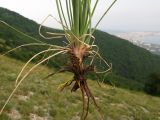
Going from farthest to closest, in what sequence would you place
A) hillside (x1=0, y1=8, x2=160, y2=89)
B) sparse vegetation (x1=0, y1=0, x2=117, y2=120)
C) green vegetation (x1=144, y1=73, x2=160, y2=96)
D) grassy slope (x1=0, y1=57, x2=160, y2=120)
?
hillside (x1=0, y1=8, x2=160, y2=89) → green vegetation (x1=144, y1=73, x2=160, y2=96) → grassy slope (x1=0, y1=57, x2=160, y2=120) → sparse vegetation (x1=0, y1=0, x2=117, y2=120)

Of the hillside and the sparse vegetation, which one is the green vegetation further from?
the hillside

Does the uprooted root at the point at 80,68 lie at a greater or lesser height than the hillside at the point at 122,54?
greater

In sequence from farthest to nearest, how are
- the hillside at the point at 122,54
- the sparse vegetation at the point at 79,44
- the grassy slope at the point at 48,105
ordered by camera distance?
the hillside at the point at 122,54 → the grassy slope at the point at 48,105 → the sparse vegetation at the point at 79,44

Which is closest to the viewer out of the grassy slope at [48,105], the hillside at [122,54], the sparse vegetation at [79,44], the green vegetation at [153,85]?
the sparse vegetation at [79,44]

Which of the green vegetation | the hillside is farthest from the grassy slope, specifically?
the hillside

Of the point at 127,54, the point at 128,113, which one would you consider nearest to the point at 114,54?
the point at 127,54

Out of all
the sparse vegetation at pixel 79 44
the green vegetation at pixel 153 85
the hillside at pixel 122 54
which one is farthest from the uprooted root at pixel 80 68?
the hillside at pixel 122 54

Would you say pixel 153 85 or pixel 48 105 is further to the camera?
pixel 153 85

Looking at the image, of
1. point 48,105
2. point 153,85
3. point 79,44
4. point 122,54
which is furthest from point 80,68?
point 122,54

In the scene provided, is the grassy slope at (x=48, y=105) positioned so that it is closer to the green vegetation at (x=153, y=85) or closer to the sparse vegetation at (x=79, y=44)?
the sparse vegetation at (x=79, y=44)

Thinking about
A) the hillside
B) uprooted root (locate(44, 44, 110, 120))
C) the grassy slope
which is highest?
uprooted root (locate(44, 44, 110, 120))

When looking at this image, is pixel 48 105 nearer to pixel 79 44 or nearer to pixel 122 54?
pixel 79 44

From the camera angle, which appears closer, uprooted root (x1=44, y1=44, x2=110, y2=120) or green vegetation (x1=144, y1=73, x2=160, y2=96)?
uprooted root (x1=44, y1=44, x2=110, y2=120)
